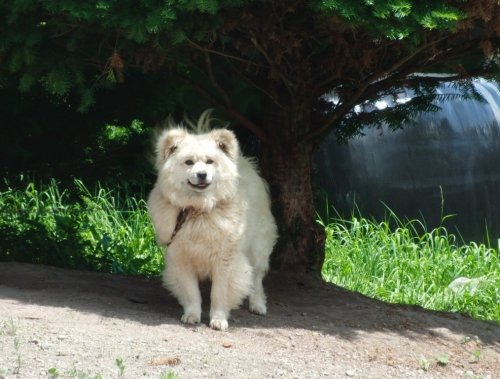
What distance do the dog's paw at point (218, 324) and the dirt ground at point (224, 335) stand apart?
2.0 inches

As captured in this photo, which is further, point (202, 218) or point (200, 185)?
point (202, 218)

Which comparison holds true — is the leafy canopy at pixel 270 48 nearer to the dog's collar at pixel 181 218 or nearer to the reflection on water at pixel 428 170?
the dog's collar at pixel 181 218

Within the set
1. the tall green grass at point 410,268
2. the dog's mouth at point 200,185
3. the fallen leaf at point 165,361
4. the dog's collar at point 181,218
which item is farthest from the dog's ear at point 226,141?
the tall green grass at point 410,268

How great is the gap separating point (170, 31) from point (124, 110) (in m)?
2.52

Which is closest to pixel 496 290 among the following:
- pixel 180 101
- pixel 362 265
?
pixel 362 265

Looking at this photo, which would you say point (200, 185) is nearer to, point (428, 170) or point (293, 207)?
point (293, 207)

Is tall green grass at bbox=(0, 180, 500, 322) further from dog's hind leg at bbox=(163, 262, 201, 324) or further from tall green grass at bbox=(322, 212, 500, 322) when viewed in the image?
dog's hind leg at bbox=(163, 262, 201, 324)

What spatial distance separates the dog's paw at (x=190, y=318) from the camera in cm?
669

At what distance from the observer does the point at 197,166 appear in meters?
6.60

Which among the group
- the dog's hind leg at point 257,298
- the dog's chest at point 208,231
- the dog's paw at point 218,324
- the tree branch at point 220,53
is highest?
the tree branch at point 220,53

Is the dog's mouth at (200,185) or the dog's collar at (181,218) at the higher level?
the dog's mouth at (200,185)

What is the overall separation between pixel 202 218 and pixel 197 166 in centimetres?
38

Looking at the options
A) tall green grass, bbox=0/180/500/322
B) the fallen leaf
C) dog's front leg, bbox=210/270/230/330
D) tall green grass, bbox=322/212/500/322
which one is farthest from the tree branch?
tall green grass, bbox=322/212/500/322

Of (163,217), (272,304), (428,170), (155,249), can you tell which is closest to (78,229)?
(155,249)
